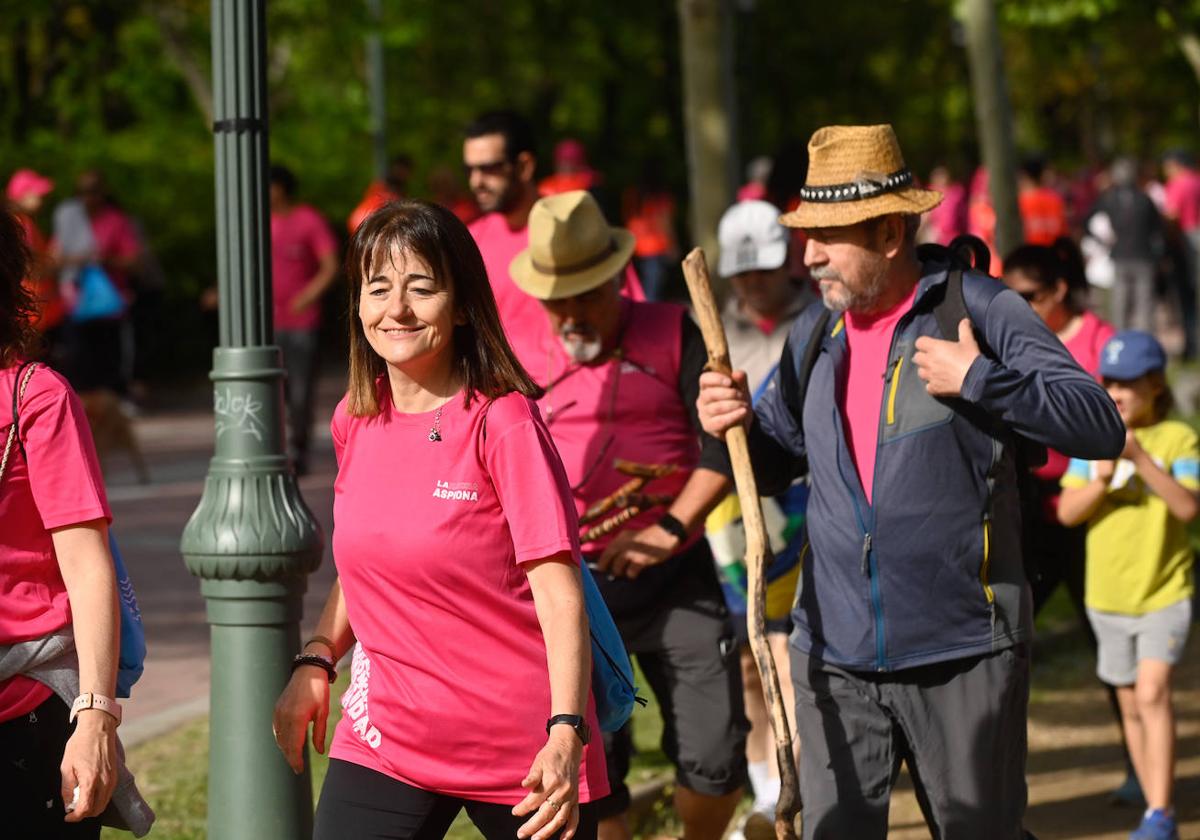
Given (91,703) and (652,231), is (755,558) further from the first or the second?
(652,231)

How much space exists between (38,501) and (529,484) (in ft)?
3.00

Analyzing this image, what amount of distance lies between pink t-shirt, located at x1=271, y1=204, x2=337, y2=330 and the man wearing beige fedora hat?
8.35m

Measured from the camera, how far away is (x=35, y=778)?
12.5 ft

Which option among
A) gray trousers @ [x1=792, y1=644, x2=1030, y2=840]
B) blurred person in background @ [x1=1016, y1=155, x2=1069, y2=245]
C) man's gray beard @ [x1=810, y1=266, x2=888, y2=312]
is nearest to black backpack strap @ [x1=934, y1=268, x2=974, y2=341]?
man's gray beard @ [x1=810, y1=266, x2=888, y2=312]

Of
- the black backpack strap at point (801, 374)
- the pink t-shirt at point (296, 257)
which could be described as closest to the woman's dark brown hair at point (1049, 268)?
the black backpack strap at point (801, 374)

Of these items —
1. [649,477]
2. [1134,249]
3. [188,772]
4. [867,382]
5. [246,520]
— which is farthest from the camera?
[1134,249]

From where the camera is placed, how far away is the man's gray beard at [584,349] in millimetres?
5605

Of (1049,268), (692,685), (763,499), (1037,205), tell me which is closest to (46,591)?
(692,685)

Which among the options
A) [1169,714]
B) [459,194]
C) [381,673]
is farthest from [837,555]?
[459,194]

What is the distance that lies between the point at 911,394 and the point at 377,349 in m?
1.20

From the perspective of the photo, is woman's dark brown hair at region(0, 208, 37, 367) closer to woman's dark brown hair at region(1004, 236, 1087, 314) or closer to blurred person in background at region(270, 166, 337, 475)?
woman's dark brown hair at region(1004, 236, 1087, 314)

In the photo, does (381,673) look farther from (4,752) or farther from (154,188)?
(154,188)

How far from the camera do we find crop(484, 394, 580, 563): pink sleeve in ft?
12.0

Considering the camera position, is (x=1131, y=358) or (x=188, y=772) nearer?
(x=1131, y=358)
